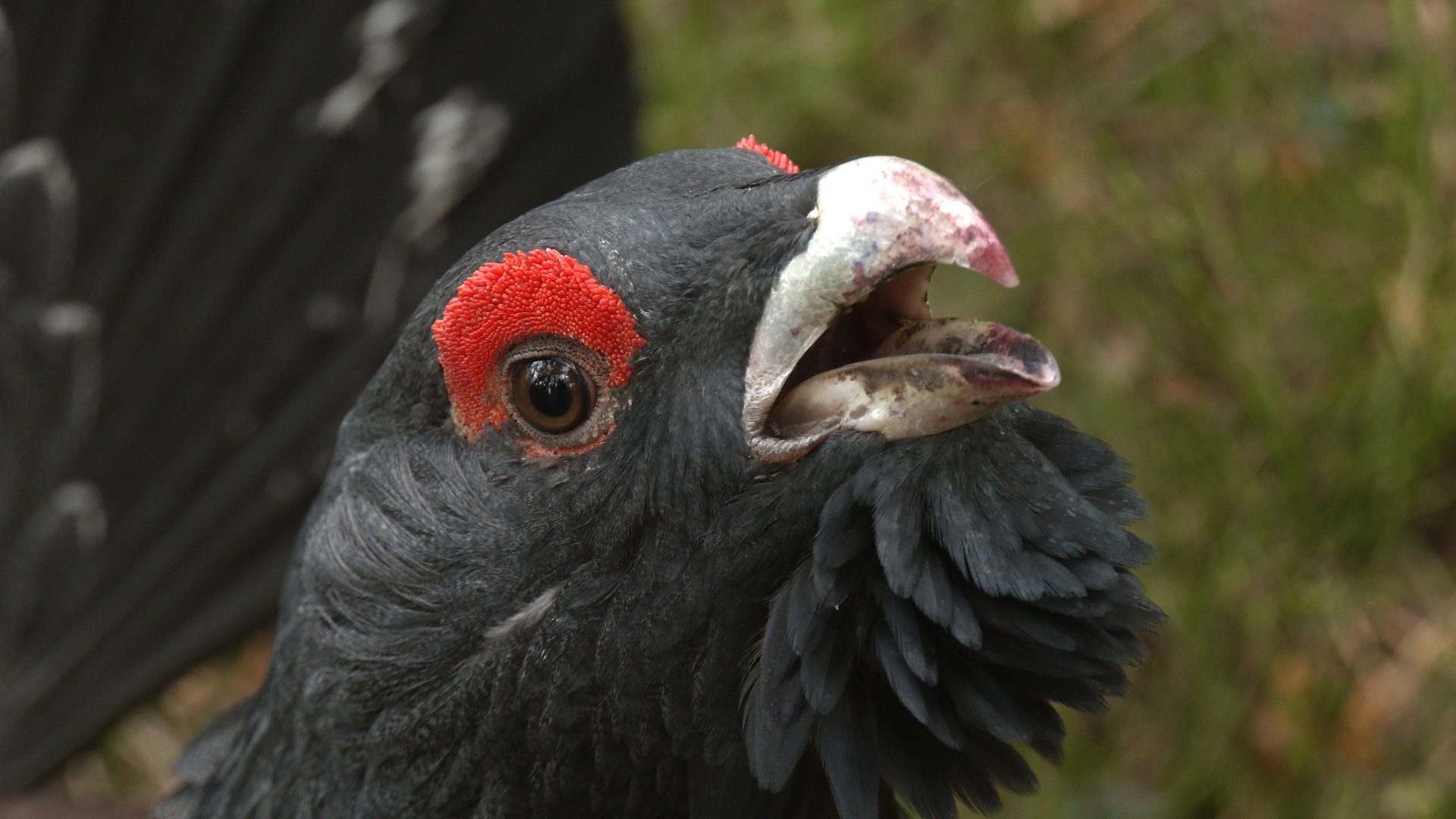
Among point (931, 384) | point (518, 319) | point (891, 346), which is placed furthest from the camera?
point (518, 319)

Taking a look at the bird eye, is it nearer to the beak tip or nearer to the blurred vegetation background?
the beak tip

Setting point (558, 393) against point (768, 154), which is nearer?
point (558, 393)

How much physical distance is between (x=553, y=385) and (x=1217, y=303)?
3.26m

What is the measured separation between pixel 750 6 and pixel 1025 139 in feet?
4.94

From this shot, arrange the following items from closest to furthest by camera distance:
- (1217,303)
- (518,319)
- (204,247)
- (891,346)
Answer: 1. (891,346)
2. (518,319)
3. (204,247)
4. (1217,303)

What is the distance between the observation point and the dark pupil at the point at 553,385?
2146 millimetres

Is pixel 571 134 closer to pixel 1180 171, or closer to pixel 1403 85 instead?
pixel 1180 171

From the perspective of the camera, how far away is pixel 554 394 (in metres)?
2.15

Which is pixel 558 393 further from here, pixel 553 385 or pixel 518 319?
pixel 518 319

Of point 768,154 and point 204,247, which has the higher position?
point 204,247

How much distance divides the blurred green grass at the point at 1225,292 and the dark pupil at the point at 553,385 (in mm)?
2262

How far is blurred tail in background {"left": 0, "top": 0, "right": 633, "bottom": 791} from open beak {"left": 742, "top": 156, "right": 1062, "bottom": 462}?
7.12 feet

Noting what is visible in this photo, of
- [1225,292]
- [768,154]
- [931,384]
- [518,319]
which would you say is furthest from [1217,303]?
[518,319]

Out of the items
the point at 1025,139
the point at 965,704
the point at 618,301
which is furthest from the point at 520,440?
the point at 1025,139
